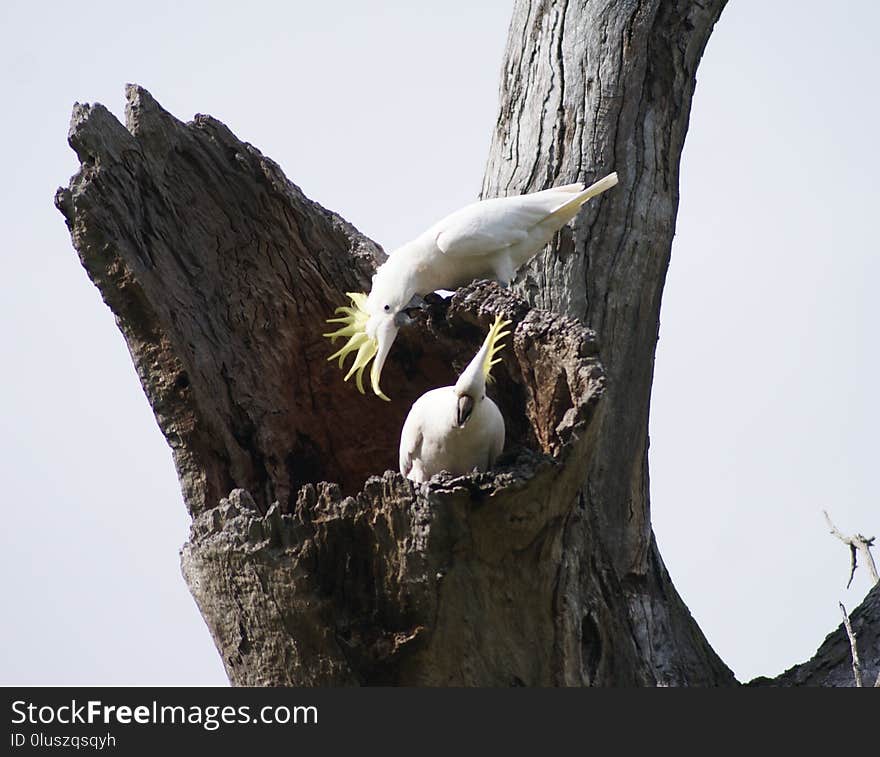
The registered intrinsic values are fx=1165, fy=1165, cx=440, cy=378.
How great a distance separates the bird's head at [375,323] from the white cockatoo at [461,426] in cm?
27

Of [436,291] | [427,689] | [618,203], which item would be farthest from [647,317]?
[427,689]

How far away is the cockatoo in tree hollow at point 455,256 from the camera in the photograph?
13.9ft

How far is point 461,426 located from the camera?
3.77 m

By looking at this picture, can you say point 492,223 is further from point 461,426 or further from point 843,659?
point 843,659

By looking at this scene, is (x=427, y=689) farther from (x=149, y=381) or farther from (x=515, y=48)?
(x=515, y=48)

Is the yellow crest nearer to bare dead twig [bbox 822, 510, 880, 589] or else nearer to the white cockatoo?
the white cockatoo

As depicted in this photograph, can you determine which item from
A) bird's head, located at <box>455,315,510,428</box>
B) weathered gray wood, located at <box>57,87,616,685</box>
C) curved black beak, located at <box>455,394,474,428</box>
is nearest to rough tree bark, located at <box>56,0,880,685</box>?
weathered gray wood, located at <box>57,87,616,685</box>

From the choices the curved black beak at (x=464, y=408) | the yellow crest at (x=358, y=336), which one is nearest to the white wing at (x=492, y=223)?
the yellow crest at (x=358, y=336)

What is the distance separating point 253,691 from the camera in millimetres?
3238

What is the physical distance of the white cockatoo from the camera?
3.73 meters

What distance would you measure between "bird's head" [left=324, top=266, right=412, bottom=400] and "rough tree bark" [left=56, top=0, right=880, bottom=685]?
153 millimetres

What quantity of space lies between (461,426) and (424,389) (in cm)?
95

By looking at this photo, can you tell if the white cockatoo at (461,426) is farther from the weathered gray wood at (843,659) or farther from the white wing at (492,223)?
the weathered gray wood at (843,659)

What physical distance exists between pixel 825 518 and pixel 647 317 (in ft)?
3.31
